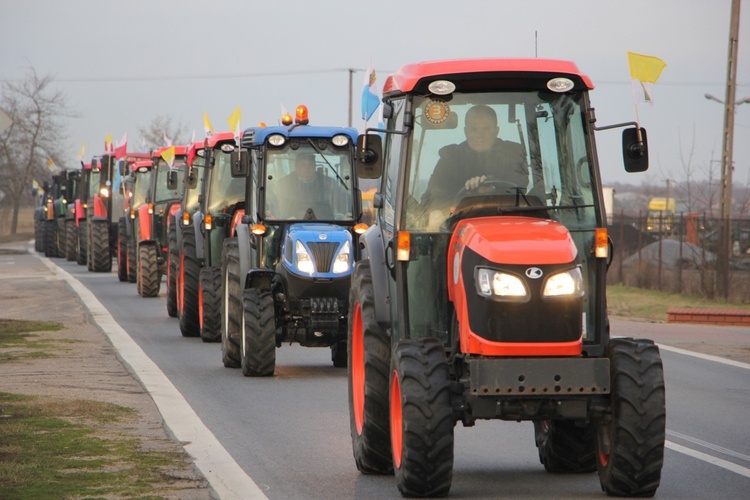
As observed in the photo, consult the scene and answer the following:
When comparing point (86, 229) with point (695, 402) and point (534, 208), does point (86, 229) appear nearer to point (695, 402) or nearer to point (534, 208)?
point (695, 402)

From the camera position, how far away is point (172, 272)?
21.2m

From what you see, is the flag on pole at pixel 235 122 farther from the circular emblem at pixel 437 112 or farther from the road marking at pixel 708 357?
the circular emblem at pixel 437 112

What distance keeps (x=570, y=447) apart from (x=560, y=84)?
2286mm

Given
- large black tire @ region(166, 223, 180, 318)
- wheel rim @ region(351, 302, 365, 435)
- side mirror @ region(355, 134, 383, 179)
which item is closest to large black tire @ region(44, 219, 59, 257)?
large black tire @ region(166, 223, 180, 318)

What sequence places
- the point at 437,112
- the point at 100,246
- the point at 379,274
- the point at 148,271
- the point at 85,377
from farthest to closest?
the point at 100,246
the point at 148,271
the point at 85,377
the point at 379,274
the point at 437,112

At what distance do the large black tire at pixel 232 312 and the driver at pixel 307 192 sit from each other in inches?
30.9

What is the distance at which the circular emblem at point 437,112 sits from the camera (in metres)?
8.27

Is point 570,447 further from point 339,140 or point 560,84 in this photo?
point 339,140

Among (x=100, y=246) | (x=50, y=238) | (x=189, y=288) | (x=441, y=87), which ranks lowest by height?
(x=50, y=238)

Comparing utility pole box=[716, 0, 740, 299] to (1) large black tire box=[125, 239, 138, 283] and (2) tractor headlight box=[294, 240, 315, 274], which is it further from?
(2) tractor headlight box=[294, 240, 315, 274]

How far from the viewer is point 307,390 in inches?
520

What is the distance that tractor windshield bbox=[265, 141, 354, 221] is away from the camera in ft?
49.9

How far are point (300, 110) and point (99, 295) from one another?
12.5 m

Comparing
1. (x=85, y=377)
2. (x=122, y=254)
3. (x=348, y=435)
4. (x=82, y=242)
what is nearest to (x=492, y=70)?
(x=348, y=435)
